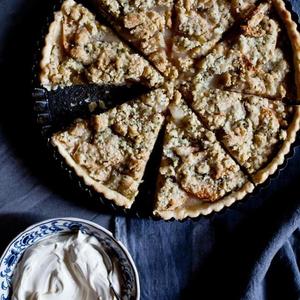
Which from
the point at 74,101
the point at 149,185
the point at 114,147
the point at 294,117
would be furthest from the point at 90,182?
the point at 294,117

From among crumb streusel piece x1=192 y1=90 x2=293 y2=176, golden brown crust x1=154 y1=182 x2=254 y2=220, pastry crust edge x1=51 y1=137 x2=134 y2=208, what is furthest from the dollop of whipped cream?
crumb streusel piece x1=192 y1=90 x2=293 y2=176

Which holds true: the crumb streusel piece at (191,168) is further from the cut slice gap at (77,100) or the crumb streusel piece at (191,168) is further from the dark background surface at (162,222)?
the cut slice gap at (77,100)

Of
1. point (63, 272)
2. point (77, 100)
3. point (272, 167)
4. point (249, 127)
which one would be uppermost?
point (77, 100)

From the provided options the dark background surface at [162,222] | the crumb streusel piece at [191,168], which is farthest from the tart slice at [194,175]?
the dark background surface at [162,222]

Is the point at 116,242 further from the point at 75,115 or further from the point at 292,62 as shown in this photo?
the point at 292,62

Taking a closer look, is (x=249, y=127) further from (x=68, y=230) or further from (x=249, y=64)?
(x=68, y=230)

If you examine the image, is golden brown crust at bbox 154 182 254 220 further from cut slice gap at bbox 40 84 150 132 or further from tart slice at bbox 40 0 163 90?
tart slice at bbox 40 0 163 90

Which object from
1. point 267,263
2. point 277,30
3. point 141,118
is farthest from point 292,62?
point 267,263
